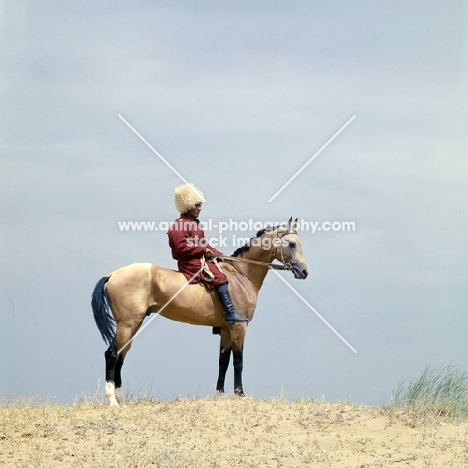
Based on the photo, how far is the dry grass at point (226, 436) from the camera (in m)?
10.7

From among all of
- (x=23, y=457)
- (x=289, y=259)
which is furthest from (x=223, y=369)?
(x=23, y=457)

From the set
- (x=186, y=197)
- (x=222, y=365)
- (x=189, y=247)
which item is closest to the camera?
(x=189, y=247)

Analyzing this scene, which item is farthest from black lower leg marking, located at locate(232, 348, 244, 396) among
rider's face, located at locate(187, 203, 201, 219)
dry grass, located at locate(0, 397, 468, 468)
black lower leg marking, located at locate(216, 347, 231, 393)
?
rider's face, located at locate(187, 203, 201, 219)

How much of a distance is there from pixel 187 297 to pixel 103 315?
4.19 feet

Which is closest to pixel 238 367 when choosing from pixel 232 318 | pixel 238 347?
pixel 238 347

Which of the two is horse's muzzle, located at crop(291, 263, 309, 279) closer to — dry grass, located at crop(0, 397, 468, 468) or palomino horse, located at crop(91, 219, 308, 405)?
palomino horse, located at crop(91, 219, 308, 405)

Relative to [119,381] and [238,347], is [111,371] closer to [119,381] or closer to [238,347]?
[119,381]

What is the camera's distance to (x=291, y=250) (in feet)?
47.4

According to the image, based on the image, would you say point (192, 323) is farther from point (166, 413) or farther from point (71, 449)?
point (71, 449)

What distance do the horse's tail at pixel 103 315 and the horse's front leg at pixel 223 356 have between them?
182 centimetres

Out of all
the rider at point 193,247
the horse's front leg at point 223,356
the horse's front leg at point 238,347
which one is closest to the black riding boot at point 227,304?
the rider at point 193,247

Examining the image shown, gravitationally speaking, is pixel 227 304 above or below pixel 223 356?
above

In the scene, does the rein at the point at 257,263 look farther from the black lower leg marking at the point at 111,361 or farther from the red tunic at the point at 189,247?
the black lower leg marking at the point at 111,361

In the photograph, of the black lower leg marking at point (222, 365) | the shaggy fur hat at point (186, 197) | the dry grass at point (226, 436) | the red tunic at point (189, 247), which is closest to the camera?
the dry grass at point (226, 436)
